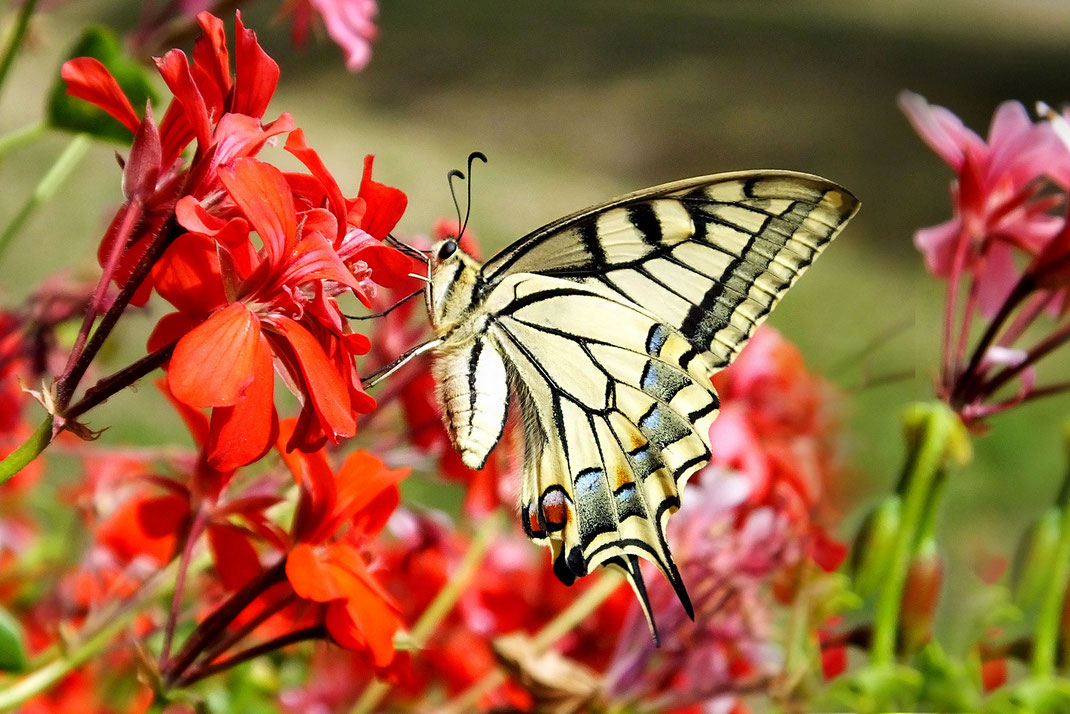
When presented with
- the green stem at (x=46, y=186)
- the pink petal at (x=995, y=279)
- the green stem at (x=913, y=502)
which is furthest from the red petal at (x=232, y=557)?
the pink petal at (x=995, y=279)

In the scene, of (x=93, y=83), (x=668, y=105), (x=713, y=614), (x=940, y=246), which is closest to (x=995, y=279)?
(x=940, y=246)

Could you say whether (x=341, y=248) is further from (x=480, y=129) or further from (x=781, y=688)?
(x=480, y=129)

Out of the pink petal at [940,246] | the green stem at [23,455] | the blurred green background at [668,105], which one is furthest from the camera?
the blurred green background at [668,105]

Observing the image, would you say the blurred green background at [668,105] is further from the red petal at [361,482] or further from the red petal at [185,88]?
the red petal at [185,88]

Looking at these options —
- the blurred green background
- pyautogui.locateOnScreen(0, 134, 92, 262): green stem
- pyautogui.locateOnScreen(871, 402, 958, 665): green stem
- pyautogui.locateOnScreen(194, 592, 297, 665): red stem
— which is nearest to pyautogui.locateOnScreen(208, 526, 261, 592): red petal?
pyautogui.locateOnScreen(194, 592, 297, 665): red stem

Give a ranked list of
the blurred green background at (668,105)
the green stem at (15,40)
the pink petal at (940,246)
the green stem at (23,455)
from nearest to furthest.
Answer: the green stem at (23,455)
the green stem at (15,40)
the pink petal at (940,246)
the blurred green background at (668,105)

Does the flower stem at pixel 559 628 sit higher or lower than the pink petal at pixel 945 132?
lower

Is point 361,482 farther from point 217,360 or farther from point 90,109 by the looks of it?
point 90,109
